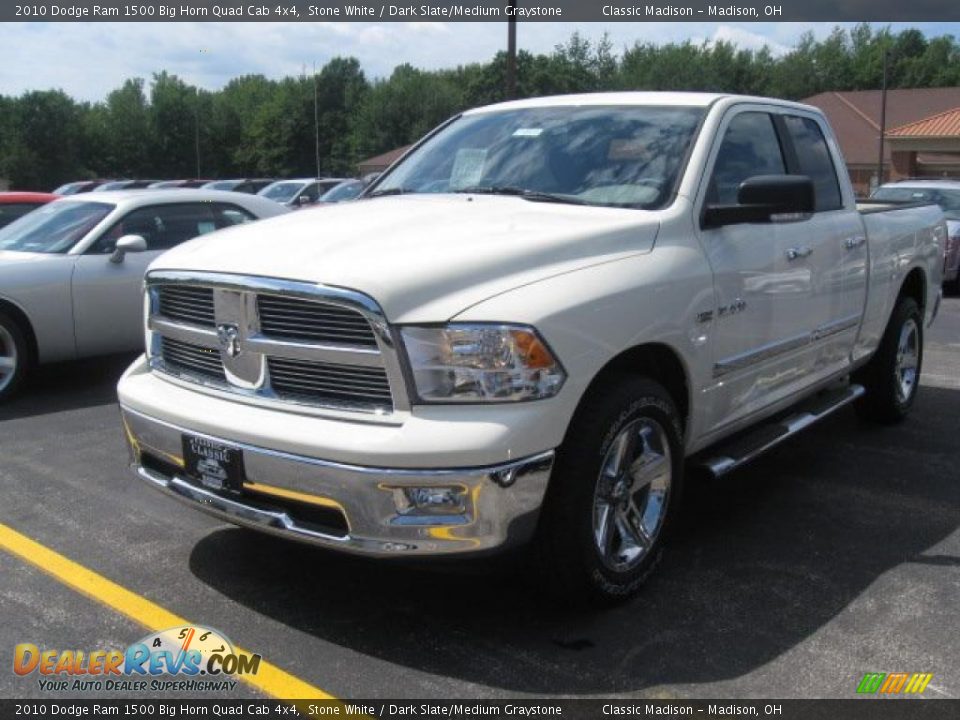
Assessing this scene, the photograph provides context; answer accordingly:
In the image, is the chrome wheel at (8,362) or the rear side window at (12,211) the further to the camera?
the rear side window at (12,211)

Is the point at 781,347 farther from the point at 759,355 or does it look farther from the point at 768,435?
the point at 768,435

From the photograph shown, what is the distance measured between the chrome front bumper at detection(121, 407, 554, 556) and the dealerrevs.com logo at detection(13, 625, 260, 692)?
0.46m

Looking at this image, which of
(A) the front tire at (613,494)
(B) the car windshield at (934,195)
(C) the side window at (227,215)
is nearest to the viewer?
(A) the front tire at (613,494)

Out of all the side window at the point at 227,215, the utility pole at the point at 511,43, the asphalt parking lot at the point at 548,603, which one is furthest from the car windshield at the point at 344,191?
the asphalt parking lot at the point at 548,603

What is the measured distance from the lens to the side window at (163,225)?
25.6 feet

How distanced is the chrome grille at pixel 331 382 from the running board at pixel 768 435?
1.62 metres

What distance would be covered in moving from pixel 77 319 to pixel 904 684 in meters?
6.32

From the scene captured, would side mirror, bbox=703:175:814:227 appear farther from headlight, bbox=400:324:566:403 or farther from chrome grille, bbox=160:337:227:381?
chrome grille, bbox=160:337:227:381

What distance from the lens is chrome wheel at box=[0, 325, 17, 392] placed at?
7.16m

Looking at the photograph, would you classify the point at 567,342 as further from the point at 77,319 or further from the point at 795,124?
the point at 77,319

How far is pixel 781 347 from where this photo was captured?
4.58 meters

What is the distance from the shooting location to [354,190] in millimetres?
22234

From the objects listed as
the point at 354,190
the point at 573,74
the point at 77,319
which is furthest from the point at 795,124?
the point at 573,74

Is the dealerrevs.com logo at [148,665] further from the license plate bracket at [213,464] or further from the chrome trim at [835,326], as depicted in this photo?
the chrome trim at [835,326]
